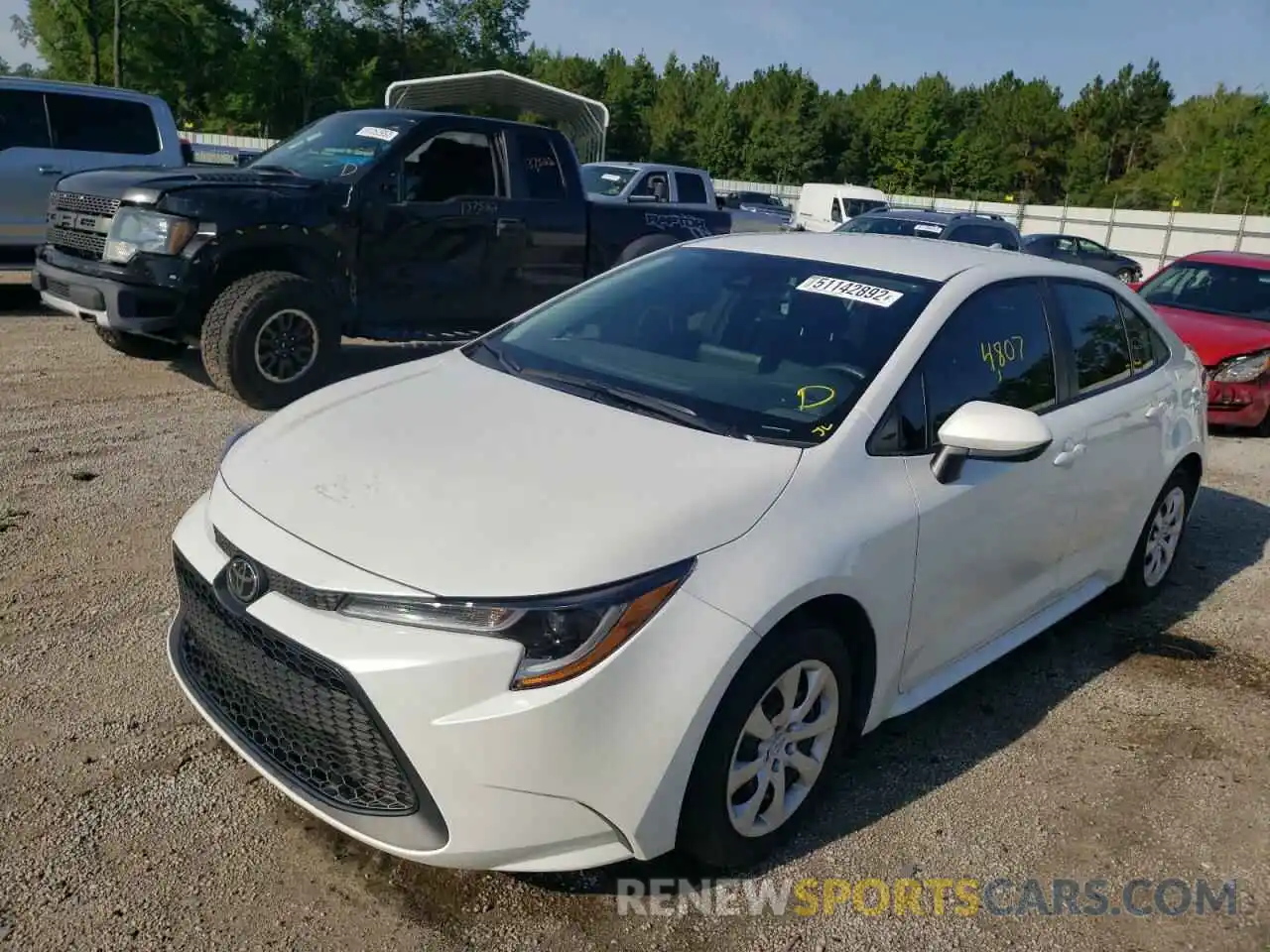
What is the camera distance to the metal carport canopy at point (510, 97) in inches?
888

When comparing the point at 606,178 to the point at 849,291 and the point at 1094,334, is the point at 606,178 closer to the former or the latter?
the point at 1094,334

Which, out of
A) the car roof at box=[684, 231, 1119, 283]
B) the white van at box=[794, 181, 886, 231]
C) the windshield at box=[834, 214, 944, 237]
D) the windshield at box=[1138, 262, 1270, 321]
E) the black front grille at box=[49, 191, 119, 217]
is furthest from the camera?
the white van at box=[794, 181, 886, 231]

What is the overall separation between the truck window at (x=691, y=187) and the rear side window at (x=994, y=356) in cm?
1157

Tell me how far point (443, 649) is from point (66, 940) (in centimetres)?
110

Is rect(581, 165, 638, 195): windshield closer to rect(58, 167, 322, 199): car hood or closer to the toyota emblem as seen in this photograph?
rect(58, 167, 322, 199): car hood

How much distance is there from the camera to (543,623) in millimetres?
2293

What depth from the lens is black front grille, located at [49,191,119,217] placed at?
22.4ft

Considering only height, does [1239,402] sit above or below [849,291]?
below

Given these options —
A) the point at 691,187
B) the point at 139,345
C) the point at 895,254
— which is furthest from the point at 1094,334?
the point at 691,187

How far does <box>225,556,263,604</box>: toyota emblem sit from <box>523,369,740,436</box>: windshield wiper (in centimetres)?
114

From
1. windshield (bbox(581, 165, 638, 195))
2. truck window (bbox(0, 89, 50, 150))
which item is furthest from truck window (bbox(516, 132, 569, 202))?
windshield (bbox(581, 165, 638, 195))

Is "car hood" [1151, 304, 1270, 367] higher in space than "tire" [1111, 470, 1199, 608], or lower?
higher

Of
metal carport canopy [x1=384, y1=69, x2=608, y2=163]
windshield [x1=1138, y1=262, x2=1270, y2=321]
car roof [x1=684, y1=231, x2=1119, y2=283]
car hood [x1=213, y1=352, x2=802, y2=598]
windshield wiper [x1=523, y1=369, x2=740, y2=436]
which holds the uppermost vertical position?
metal carport canopy [x1=384, y1=69, x2=608, y2=163]

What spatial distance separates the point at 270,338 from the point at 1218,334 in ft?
24.7
